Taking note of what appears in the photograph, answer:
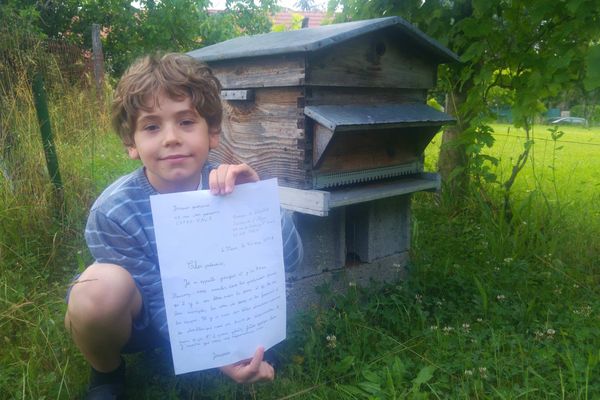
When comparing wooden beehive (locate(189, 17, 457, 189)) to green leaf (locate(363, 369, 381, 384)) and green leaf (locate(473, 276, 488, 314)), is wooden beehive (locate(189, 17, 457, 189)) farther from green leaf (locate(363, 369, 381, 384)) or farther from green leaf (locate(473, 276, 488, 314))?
green leaf (locate(363, 369, 381, 384))

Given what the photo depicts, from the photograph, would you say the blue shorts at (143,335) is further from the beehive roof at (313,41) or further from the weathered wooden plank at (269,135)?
the beehive roof at (313,41)

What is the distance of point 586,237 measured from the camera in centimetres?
378

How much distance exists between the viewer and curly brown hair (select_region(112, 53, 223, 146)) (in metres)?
1.76

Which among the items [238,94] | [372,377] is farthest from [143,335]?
[238,94]

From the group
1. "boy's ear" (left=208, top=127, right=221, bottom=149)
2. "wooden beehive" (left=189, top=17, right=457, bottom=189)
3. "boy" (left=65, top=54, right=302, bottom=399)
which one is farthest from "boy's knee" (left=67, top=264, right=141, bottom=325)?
"wooden beehive" (left=189, top=17, right=457, bottom=189)

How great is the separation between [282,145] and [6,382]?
155 cm

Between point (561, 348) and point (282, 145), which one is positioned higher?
point (282, 145)

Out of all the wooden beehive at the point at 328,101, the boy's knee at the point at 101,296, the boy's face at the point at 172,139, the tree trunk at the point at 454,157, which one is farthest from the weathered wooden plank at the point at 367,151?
the tree trunk at the point at 454,157

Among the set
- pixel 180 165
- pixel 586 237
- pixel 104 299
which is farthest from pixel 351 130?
pixel 586 237

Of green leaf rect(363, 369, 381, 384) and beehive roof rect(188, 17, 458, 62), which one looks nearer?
green leaf rect(363, 369, 381, 384)

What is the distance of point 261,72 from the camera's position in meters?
2.55

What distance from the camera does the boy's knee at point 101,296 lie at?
1.63 m

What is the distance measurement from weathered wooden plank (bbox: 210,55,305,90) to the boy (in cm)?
56

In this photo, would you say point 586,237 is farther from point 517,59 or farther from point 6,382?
point 6,382
